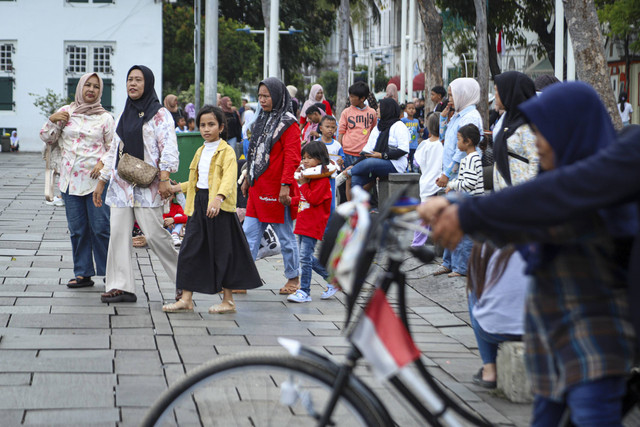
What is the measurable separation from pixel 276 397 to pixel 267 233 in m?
5.57

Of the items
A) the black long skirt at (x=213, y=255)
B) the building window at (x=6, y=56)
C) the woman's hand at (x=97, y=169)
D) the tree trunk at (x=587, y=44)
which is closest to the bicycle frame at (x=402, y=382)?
the black long skirt at (x=213, y=255)

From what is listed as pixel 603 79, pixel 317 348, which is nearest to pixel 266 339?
pixel 317 348

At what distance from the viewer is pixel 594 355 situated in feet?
8.46

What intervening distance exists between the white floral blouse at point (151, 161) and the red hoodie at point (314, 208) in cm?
122

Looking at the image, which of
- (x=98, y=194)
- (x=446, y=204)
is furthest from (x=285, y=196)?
(x=446, y=204)

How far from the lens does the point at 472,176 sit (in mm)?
8250

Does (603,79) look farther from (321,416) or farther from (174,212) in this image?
(321,416)

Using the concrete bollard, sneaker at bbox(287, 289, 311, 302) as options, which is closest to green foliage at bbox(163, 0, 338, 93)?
sneaker at bbox(287, 289, 311, 302)

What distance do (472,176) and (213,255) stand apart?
2552mm

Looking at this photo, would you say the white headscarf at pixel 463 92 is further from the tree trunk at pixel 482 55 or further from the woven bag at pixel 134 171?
the tree trunk at pixel 482 55

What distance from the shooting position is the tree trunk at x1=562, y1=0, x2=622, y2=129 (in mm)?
8734

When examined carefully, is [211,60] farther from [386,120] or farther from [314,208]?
[314,208]

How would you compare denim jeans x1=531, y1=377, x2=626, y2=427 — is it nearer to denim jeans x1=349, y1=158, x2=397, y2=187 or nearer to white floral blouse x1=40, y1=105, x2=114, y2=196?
white floral blouse x1=40, y1=105, x2=114, y2=196

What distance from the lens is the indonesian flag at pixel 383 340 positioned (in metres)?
2.74
